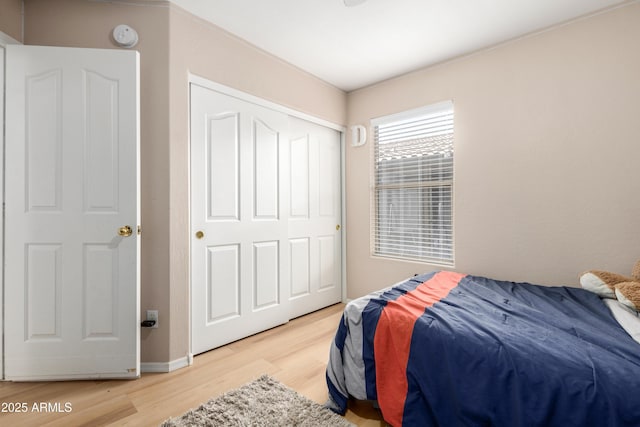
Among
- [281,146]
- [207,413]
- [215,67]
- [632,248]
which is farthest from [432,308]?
[215,67]

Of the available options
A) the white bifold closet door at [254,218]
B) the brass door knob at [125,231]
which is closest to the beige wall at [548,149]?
the white bifold closet door at [254,218]

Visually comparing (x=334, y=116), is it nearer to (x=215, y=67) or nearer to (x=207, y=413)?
(x=215, y=67)

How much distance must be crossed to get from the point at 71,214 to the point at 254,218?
1.26 metres

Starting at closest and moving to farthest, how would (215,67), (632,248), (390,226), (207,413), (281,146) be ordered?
(207,413) → (632,248) → (215,67) → (281,146) → (390,226)

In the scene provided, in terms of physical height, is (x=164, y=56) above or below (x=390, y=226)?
above

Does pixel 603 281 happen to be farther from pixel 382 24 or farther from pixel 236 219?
pixel 236 219

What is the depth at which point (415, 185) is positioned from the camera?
→ 3.04m

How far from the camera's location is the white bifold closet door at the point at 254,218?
230 cm

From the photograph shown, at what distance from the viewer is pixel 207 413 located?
1580 millimetres

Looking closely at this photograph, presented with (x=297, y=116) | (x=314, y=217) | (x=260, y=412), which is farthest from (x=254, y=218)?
(x=260, y=412)

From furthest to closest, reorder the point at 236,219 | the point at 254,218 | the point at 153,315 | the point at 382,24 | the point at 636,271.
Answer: the point at 254,218
the point at 236,219
the point at 382,24
the point at 153,315
the point at 636,271

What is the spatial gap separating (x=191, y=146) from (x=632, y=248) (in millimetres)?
3176

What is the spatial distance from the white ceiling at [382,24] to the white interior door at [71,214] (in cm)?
90

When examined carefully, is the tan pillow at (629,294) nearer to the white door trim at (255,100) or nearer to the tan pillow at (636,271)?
the tan pillow at (636,271)
